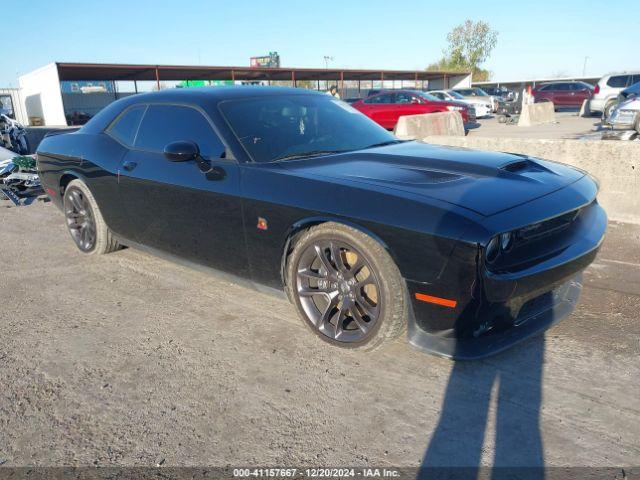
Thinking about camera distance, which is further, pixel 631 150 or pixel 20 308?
pixel 631 150

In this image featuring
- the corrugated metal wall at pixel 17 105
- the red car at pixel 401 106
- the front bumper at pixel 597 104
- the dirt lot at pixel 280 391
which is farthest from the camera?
the corrugated metal wall at pixel 17 105

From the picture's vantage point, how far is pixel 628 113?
38.1ft

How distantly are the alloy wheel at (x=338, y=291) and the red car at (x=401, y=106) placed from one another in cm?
A: 1469

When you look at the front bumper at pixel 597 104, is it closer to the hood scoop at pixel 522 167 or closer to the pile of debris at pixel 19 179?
the hood scoop at pixel 522 167

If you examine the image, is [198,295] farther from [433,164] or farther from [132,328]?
[433,164]

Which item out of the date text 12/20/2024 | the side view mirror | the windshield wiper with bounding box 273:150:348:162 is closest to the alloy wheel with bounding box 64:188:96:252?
the side view mirror

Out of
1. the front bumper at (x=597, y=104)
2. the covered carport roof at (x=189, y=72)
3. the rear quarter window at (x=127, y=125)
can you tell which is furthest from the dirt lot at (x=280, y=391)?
the covered carport roof at (x=189, y=72)

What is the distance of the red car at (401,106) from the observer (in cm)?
1695

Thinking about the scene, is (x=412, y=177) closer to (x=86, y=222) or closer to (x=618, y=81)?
(x=86, y=222)

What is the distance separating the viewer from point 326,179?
9.30 ft

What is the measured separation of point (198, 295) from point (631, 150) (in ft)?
14.4

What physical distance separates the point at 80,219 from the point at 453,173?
3.61m

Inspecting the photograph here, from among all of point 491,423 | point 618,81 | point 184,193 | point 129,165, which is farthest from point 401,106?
point 491,423

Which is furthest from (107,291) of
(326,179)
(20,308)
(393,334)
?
(393,334)
